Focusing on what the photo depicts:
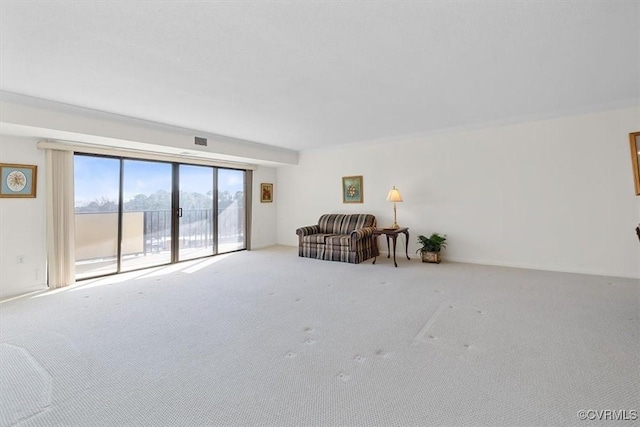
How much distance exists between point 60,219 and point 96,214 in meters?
0.55

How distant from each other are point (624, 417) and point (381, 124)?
13.7 ft

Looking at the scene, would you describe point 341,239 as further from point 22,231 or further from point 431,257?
point 22,231

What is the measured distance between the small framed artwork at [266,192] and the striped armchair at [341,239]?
1.75m

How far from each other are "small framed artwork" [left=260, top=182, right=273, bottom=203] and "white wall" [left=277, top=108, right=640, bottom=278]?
7.62ft

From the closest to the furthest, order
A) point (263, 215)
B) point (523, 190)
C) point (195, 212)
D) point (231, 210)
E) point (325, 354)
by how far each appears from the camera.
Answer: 1. point (325, 354)
2. point (523, 190)
3. point (195, 212)
4. point (231, 210)
5. point (263, 215)

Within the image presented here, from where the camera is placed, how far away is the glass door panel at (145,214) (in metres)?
4.85

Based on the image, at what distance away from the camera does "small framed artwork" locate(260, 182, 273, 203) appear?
7.25 metres

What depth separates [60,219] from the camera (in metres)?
3.99

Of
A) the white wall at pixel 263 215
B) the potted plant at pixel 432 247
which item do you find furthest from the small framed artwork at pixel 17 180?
the potted plant at pixel 432 247

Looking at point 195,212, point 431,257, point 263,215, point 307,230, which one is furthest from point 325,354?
point 263,215

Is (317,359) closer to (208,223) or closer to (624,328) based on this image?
(624,328)

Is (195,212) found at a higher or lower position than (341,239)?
higher

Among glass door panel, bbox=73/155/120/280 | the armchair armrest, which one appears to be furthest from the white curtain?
the armchair armrest

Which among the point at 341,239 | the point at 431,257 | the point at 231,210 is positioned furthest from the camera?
the point at 231,210
